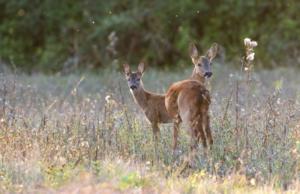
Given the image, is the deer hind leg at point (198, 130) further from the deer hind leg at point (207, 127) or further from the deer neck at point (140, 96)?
the deer neck at point (140, 96)

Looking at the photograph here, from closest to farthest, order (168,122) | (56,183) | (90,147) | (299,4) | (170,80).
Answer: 1. (56,183)
2. (90,147)
3. (168,122)
4. (170,80)
5. (299,4)

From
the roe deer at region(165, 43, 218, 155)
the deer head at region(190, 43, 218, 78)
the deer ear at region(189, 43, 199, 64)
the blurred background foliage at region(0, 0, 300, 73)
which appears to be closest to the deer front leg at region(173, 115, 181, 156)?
the roe deer at region(165, 43, 218, 155)

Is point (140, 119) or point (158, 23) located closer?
point (140, 119)

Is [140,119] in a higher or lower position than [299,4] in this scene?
lower

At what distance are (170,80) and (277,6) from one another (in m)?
6.27

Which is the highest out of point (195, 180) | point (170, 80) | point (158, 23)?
point (158, 23)


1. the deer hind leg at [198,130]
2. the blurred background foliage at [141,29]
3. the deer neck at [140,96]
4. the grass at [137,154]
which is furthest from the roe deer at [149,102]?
the blurred background foliage at [141,29]

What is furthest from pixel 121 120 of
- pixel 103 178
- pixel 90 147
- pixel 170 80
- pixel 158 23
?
pixel 158 23

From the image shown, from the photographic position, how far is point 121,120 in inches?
413

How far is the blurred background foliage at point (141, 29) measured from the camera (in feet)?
79.9

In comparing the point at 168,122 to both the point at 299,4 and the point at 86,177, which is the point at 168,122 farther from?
the point at 299,4

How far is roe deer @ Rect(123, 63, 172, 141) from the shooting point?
37.4 ft

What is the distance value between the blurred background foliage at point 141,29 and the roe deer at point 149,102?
11880 millimetres

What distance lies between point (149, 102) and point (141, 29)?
1345 centimetres
